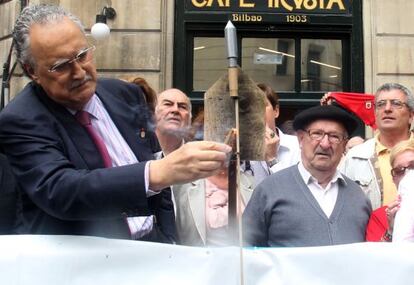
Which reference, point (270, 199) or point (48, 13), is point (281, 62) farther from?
point (48, 13)

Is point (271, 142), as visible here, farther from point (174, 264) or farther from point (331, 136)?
point (174, 264)

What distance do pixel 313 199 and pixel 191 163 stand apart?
1585mm

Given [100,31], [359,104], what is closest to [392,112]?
[359,104]

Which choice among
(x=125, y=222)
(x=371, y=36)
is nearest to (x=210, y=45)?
(x=371, y=36)

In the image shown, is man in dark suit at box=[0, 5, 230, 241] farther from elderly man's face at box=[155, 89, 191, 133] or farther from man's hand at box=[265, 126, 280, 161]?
man's hand at box=[265, 126, 280, 161]

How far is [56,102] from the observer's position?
6.72ft

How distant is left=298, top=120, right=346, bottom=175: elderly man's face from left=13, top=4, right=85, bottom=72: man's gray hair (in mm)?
1595

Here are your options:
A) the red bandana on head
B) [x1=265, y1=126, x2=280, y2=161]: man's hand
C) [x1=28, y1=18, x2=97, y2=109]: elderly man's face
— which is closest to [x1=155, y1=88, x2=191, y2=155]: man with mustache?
[x1=265, y1=126, x2=280, y2=161]: man's hand

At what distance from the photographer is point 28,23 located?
200 cm

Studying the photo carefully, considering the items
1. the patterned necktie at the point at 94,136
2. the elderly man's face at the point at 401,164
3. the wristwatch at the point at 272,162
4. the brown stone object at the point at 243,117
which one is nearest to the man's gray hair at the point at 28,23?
the patterned necktie at the point at 94,136

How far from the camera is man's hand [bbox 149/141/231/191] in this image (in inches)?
65.6

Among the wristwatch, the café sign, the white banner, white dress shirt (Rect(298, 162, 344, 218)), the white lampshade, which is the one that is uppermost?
the café sign

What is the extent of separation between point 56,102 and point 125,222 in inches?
18.7

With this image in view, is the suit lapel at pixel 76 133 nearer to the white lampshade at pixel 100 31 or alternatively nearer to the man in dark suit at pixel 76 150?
the man in dark suit at pixel 76 150
